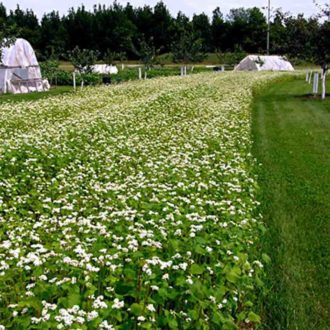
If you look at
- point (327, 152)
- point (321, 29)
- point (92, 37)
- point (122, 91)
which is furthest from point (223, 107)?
point (92, 37)

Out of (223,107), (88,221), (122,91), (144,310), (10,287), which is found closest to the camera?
(144,310)

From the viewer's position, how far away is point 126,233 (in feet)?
14.7

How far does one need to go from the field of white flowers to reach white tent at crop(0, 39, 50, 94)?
25503 millimetres

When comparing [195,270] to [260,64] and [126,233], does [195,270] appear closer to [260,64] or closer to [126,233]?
[126,233]

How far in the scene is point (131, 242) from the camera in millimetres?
4051

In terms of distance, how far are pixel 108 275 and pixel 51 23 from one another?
94754mm

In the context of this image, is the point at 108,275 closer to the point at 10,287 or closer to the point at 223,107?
the point at 10,287

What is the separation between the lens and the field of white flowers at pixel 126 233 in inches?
133

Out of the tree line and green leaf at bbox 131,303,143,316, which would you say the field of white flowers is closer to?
green leaf at bbox 131,303,143,316

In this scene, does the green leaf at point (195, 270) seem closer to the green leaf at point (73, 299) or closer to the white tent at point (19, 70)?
the green leaf at point (73, 299)

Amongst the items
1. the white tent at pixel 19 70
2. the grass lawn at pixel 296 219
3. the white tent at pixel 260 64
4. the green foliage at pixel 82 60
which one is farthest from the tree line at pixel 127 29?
the grass lawn at pixel 296 219

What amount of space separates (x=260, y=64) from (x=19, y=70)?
32771 millimetres

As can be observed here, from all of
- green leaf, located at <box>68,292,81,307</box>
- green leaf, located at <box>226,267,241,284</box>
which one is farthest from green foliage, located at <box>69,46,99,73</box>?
green leaf, located at <box>68,292,81,307</box>

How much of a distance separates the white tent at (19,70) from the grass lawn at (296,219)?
22597mm
